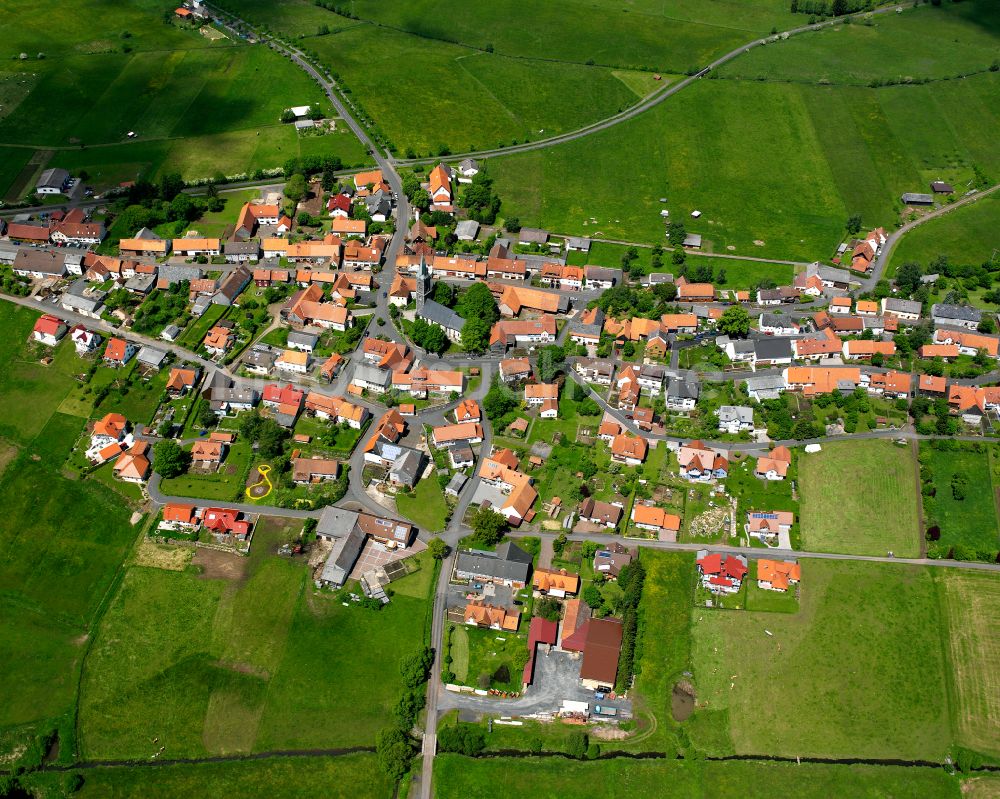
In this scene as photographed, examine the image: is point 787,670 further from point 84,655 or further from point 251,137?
point 251,137

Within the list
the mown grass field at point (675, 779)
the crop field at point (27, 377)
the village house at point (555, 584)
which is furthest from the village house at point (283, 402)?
the mown grass field at point (675, 779)

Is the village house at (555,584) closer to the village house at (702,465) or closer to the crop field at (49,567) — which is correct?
the village house at (702,465)

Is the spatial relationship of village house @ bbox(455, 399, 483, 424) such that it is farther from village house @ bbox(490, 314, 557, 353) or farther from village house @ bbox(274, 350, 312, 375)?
village house @ bbox(274, 350, 312, 375)

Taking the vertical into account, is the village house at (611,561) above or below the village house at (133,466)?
below

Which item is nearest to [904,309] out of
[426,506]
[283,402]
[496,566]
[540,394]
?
[540,394]

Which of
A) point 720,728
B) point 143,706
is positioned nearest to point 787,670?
point 720,728

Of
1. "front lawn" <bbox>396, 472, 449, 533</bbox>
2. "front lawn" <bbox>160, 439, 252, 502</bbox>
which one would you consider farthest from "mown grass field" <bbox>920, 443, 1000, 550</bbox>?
"front lawn" <bbox>160, 439, 252, 502</bbox>
